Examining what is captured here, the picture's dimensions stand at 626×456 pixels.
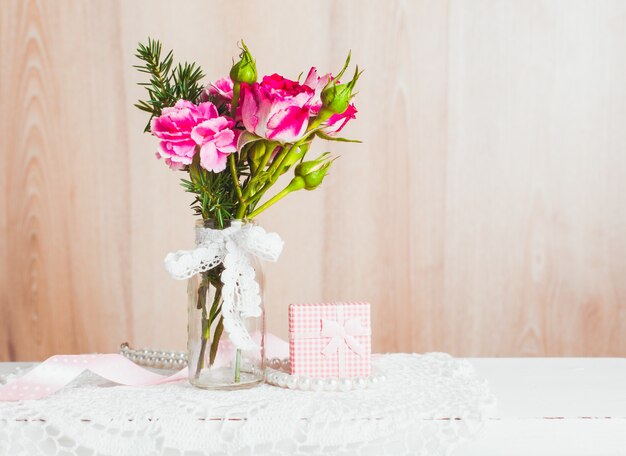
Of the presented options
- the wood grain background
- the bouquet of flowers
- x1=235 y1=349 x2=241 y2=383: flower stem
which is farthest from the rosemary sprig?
the wood grain background

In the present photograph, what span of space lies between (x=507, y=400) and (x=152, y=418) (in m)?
0.42

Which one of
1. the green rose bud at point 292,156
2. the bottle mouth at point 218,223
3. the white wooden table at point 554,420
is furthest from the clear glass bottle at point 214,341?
the white wooden table at point 554,420

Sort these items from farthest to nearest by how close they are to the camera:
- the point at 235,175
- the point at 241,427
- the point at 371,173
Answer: the point at 371,173 → the point at 235,175 → the point at 241,427

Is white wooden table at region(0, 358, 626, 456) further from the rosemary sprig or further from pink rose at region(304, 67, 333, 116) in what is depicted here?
the rosemary sprig

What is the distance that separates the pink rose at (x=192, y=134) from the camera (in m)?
Result: 0.88

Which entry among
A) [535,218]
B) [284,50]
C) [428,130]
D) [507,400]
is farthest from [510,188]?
[507,400]

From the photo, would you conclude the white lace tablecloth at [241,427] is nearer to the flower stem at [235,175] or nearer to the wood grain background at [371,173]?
the flower stem at [235,175]

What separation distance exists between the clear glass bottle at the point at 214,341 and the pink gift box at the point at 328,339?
0.05m

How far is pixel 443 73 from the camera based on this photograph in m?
1.62

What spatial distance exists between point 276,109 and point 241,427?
13.8 inches

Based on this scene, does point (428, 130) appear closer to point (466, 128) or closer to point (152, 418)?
point (466, 128)

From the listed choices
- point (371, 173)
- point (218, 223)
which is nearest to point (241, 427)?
point (218, 223)

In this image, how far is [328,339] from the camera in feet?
3.12

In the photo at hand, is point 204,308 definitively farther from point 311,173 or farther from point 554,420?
point 554,420
